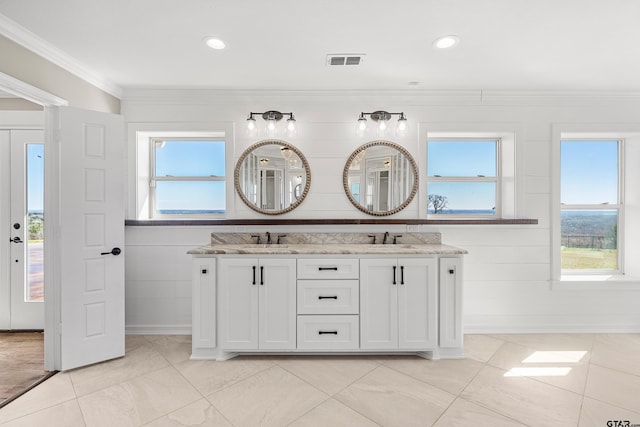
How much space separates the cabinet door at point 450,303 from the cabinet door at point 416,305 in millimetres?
71

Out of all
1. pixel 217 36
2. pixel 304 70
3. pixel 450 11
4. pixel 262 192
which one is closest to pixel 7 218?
pixel 262 192

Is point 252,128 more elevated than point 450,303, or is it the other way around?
point 252,128

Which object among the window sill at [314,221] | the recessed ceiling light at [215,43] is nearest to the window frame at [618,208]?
the window sill at [314,221]

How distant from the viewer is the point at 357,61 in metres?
2.35

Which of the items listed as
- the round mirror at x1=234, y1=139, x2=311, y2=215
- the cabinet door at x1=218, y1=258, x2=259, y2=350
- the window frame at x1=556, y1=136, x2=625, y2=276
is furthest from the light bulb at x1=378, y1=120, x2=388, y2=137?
the window frame at x1=556, y1=136, x2=625, y2=276

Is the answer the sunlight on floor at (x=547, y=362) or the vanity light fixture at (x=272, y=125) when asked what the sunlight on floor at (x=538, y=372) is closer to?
the sunlight on floor at (x=547, y=362)

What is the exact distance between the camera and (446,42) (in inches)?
82.0

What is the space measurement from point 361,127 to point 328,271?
1.46 metres

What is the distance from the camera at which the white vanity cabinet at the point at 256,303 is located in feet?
7.75

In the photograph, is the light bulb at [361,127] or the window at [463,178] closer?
the light bulb at [361,127]

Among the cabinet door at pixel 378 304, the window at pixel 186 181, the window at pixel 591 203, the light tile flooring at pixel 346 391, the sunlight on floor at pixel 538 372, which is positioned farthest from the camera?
the window at pixel 591 203

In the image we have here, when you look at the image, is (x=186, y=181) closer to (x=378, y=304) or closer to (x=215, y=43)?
(x=215, y=43)

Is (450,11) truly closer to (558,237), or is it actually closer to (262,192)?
(262,192)

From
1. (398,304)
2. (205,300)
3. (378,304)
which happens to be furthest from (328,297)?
(205,300)
